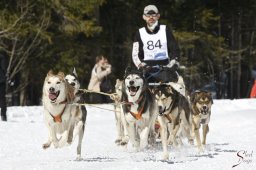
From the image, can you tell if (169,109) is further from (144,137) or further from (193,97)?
(193,97)

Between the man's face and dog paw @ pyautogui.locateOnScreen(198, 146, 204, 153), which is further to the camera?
the man's face

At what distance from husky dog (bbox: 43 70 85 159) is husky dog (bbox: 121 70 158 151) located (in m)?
0.64

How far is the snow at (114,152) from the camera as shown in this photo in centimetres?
753

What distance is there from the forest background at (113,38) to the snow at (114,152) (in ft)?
31.6

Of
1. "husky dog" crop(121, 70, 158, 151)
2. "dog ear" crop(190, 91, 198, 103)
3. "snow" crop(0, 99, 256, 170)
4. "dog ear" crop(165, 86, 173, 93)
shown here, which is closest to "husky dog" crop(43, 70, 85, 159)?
"snow" crop(0, 99, 256, 170)

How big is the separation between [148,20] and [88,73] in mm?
16695

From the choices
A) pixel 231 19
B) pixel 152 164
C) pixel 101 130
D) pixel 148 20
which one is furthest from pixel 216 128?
pixel 231 19

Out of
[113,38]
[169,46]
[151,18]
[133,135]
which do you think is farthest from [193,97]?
[113,38]

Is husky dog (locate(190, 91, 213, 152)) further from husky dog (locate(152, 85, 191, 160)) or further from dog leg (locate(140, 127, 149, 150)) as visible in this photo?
dog leg (locate(140, 127, 149, 150))

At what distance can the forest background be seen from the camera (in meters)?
24.2

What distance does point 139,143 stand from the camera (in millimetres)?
8789

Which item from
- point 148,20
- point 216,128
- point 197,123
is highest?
point 148,20

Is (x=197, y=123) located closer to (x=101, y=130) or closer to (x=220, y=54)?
(x=101, y=130)

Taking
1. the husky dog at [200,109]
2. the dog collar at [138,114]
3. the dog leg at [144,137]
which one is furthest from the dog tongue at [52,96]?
the husky dog at [200,109]
